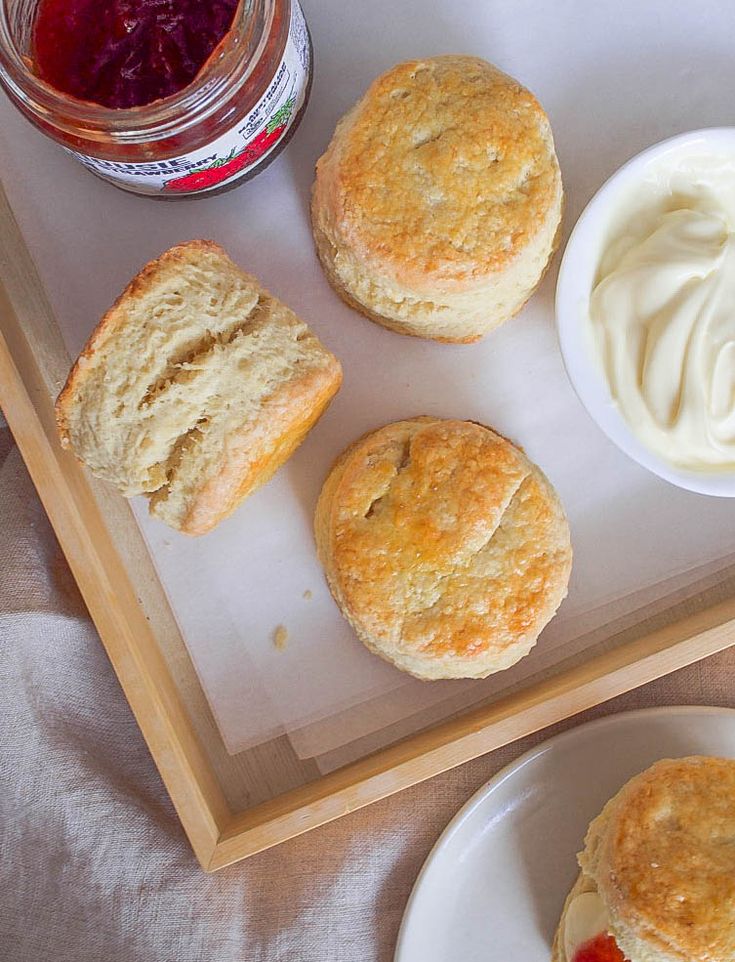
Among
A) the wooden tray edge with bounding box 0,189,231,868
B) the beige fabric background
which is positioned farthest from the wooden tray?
the beige fabric background

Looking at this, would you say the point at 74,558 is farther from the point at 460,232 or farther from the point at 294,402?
the point at 460,232

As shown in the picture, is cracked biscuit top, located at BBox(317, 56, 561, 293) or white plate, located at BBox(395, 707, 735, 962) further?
white plate, located at BBox(395, 707, 735, 962)

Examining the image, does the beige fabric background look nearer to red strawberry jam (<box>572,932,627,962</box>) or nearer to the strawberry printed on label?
red strawberry jam (<box>572,932,627,962</box>)

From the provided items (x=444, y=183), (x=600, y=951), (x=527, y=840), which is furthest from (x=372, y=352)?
(x=600, y=951)

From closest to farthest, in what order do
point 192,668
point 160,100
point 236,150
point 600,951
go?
point 160,100, point 236,150, point 600,951, point 192,668

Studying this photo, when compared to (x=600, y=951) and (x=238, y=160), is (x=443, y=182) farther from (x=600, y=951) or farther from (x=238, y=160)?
(x=600, y=951)

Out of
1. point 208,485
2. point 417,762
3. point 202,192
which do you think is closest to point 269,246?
point 202,192
